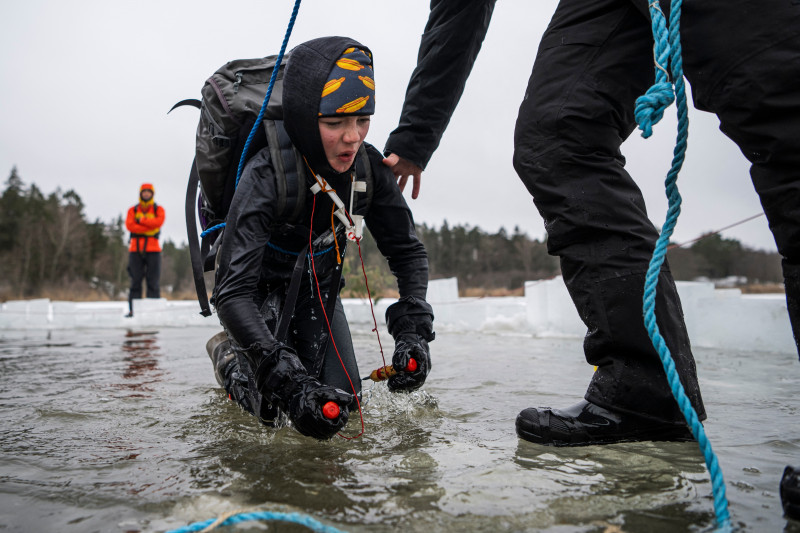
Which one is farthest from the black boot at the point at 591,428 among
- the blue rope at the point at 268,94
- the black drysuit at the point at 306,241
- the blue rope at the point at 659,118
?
the blue rope at the point at 268,94

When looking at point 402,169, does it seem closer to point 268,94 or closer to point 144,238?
point 268,94

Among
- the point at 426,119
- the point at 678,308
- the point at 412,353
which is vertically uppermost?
the point at 426,119

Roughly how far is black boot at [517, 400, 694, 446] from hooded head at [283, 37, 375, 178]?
1.52m

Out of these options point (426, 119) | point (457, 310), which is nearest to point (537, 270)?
point (457, 310)

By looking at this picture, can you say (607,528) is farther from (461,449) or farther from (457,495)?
(461,449)

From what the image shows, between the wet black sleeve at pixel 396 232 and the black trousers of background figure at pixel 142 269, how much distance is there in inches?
337

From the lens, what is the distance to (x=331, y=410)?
1.90 meters

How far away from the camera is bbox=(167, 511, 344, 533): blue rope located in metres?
1.21

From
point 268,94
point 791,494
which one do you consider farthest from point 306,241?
point 791,494

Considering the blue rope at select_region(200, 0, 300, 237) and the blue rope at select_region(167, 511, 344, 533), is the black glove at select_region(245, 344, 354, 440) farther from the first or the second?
the blue rope at select_region(200, 0, 300, 237)

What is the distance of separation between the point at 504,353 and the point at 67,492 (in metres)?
4.00

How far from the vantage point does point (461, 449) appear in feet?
6.34

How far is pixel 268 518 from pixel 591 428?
115cm

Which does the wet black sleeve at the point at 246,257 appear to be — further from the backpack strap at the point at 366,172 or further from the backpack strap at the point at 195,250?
the backpack strap at the point at 195,250
